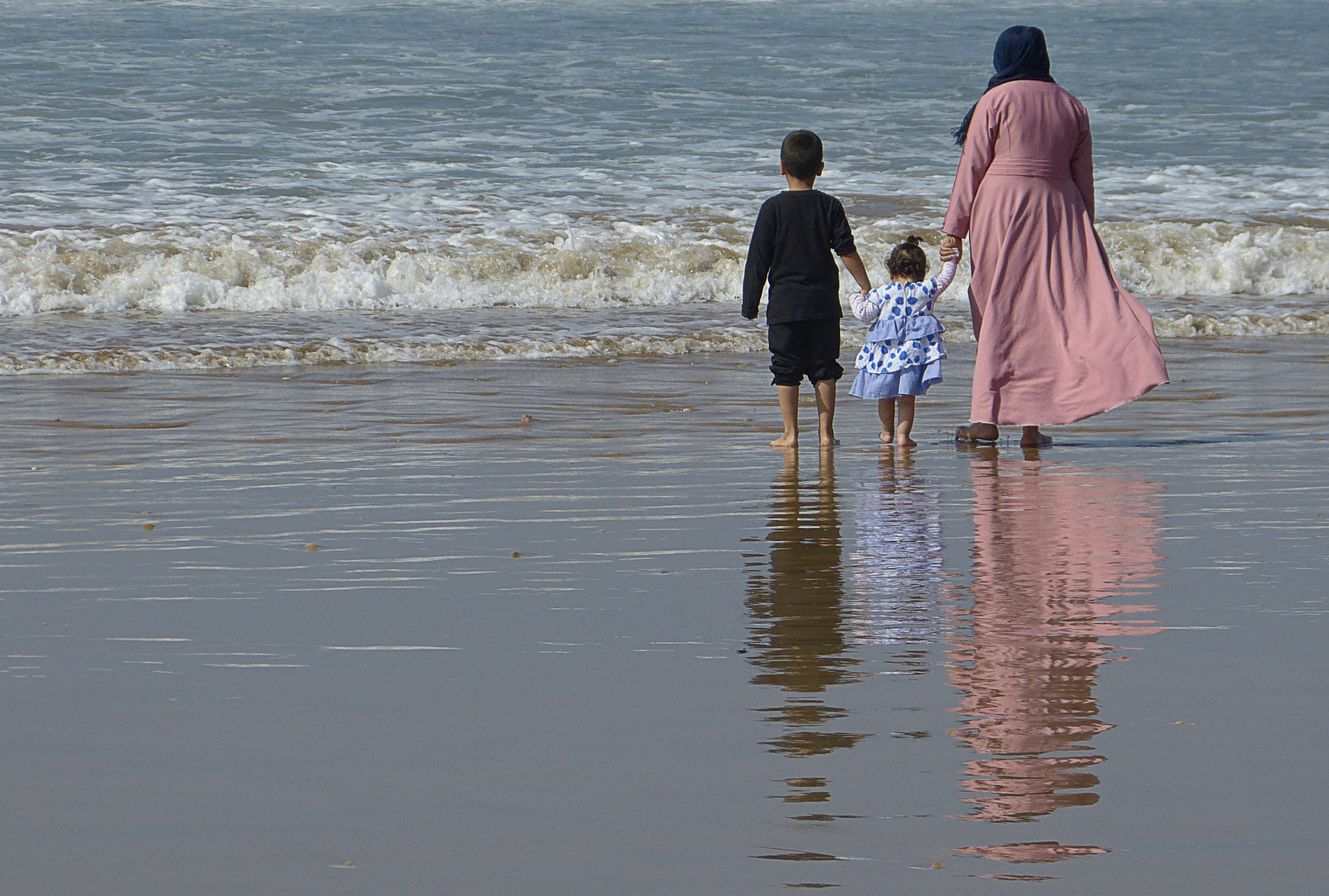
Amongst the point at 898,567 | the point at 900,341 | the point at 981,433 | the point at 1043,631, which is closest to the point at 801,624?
the point at 1043,631

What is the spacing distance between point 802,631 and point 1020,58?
3.88 m

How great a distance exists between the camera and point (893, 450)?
21.0ft

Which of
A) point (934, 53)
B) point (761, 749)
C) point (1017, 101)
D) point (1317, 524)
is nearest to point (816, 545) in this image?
point (1317, 524)

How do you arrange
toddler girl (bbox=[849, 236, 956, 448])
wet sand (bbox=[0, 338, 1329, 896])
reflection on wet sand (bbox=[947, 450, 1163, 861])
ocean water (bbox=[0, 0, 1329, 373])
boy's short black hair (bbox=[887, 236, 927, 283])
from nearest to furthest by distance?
wet sand (bbox=[0, 338, 1329, 896]) < reflection on wet sand (bbox=[947, 450, 1163, 861]) < toddler girl (bbox=[849, 236, 956, 448]) < boy's short black hair (bbox=[887, 236, 927, 283]) < ocean water (bbox=[0, 0, 1329, 373])

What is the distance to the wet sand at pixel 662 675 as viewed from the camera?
6.56 ft

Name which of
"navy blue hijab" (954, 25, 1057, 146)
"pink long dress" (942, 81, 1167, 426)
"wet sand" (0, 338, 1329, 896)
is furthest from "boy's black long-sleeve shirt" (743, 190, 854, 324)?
"wet sand" (0, 338, 1329, 896)

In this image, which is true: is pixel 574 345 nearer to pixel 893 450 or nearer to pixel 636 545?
pixel 893 450

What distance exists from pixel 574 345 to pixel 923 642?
24.2ft

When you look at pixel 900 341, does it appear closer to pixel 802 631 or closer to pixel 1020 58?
pixel 1020 58

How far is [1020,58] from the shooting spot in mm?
6414

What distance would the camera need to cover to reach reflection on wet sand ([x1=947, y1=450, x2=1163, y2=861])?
87.7 inches

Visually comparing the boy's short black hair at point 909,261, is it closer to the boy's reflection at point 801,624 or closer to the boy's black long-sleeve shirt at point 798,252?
the boy's black long-sleeve shirt at point 798,252

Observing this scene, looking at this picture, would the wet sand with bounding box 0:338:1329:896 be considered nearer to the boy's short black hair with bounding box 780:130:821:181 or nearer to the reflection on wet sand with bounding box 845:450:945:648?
the reflection on wet sand with bounding box 845:450:945:648

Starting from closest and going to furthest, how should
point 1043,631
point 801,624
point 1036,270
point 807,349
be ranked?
point 1043,631, point 801,624, point 1036,270, point 807,349
